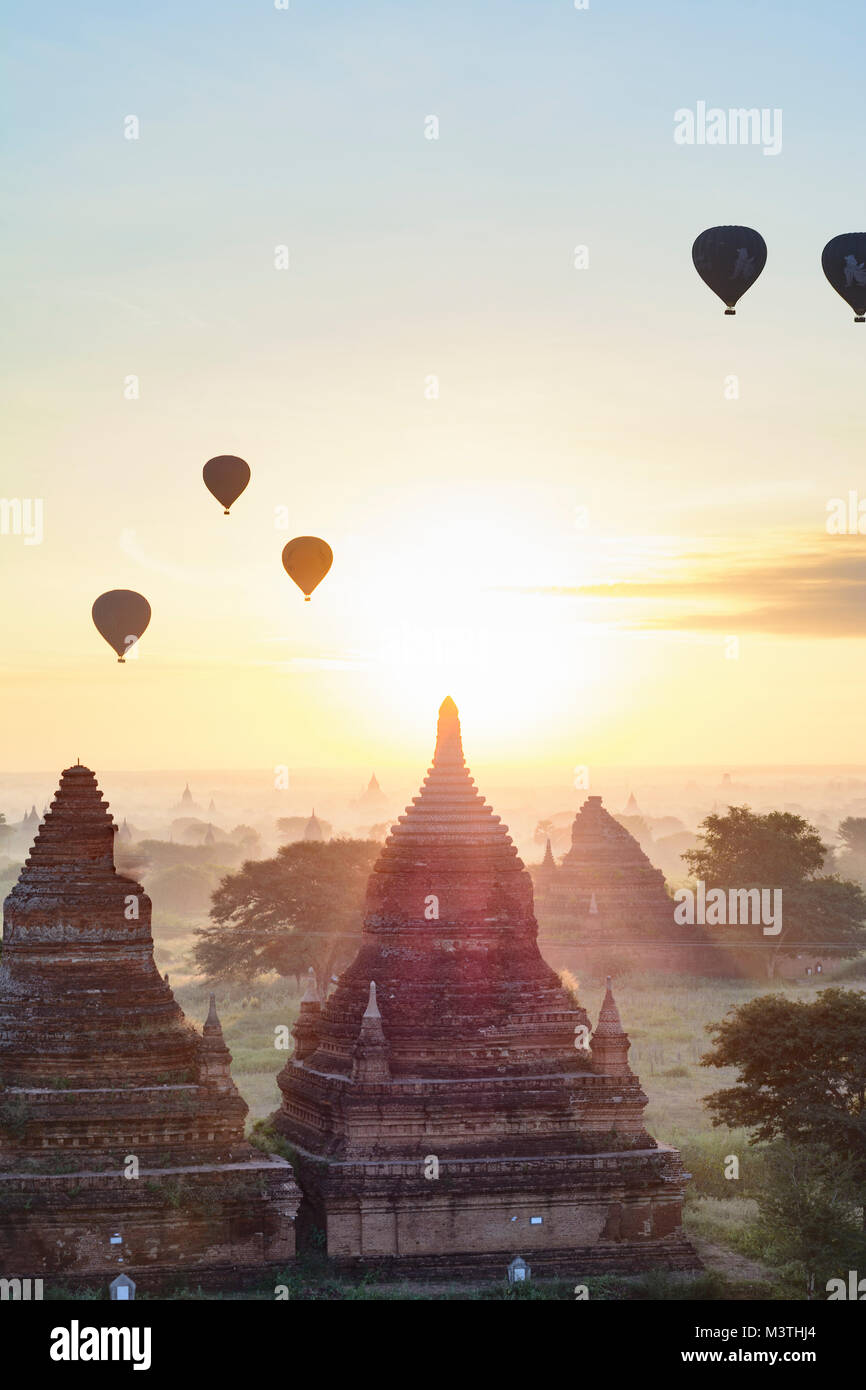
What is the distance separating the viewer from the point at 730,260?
37562 millimetres

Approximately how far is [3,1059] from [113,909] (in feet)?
8.54

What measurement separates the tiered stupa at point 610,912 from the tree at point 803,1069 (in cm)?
2835

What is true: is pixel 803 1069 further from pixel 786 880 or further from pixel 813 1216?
pixel 786 880

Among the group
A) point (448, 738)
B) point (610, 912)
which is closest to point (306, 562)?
point (448, 738)

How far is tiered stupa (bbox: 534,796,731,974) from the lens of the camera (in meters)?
62.5

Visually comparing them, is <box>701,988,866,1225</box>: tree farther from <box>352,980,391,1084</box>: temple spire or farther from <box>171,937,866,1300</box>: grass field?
<box>352,980,391,1084</box>: temple spire

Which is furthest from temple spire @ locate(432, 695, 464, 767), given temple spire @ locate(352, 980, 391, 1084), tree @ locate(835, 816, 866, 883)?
tree @ locate(835, 816, 866, 883)

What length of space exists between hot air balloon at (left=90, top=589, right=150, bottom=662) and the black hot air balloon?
12116 mm

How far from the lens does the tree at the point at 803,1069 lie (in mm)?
31672

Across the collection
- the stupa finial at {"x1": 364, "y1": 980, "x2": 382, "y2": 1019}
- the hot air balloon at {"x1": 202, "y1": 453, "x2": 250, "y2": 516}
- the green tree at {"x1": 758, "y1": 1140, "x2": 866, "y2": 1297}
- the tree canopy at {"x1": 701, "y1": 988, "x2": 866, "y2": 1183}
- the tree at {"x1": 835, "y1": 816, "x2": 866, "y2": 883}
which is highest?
the tree at {"x1": 835, "y1": 816, "x2": 866, "y2": 883}
